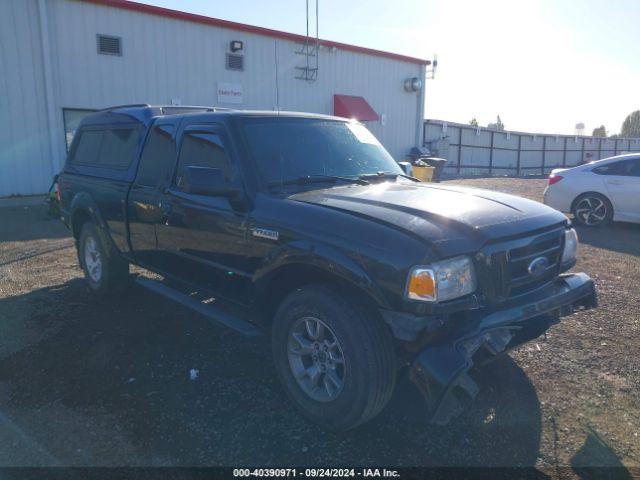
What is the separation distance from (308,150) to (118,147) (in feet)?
7.83

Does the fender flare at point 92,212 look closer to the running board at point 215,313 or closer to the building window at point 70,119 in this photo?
the running board at point 215,313

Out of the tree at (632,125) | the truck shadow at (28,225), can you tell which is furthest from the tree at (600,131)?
the truck shadow at (28,225)

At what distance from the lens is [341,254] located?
2.97m

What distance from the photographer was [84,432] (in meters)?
3.22

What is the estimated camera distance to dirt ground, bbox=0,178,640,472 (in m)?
3.00

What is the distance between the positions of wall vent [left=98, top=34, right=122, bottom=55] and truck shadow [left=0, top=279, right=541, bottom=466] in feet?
38.7

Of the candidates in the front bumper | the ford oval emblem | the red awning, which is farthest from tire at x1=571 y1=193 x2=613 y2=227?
the red awning

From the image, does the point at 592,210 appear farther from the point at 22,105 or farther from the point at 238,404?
the point at 22,105

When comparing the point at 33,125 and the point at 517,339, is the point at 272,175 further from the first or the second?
the point at 33,125

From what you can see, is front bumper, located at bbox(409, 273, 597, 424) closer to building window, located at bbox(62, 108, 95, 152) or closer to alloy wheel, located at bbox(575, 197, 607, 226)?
alloy wheel, located at bbox(575, 197, 607, 226)

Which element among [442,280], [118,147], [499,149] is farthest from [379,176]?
[499,149]

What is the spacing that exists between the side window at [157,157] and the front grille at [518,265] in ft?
9.18

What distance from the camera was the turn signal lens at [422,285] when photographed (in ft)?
9.00

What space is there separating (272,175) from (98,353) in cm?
218
